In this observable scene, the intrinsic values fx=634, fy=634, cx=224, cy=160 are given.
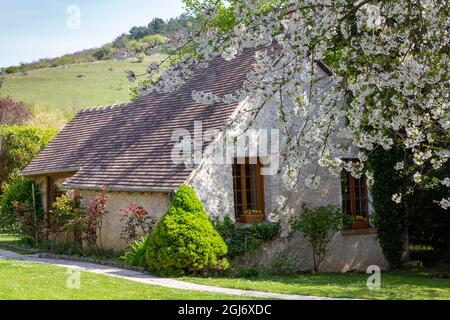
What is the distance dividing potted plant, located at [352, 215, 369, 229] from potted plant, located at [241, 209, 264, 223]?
3123 mm

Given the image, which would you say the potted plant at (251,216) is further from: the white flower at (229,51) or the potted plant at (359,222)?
the white flower at (229,51)

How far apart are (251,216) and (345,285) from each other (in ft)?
10.5

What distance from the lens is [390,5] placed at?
8.98 meters

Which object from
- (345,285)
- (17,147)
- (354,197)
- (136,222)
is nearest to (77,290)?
(136,222)

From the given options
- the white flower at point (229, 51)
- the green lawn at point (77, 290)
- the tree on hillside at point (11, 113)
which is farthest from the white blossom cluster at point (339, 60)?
the tree on hillside at point (11, 113)

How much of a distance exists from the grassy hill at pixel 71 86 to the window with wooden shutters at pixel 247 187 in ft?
108

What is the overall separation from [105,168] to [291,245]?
5.65m

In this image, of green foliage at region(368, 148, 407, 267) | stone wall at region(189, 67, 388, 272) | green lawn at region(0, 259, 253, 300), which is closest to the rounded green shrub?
stone wall at region(189, 67, 388, 272)

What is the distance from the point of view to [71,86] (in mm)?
55344

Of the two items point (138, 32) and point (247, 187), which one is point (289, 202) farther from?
point (138, 32)
